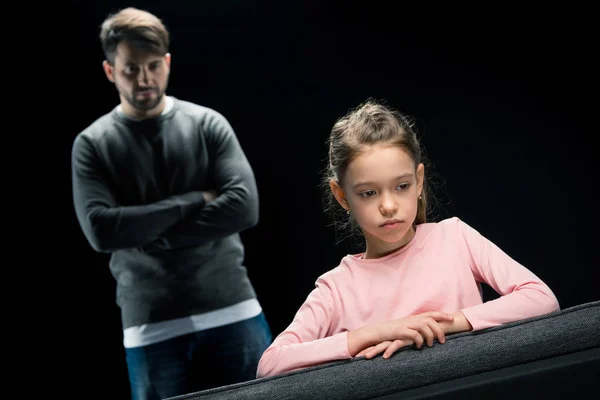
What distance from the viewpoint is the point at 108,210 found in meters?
3.04

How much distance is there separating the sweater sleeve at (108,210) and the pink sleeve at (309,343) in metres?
1.45

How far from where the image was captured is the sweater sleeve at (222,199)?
2.99 meters

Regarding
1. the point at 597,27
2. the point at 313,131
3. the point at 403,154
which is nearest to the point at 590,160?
the point at 597,27

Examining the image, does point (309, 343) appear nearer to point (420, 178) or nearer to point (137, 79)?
point (420, 178)

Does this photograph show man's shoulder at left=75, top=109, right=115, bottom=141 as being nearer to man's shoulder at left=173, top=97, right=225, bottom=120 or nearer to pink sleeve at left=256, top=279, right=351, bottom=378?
man's shoulder at left=173, top=97, right=225, bottom=120

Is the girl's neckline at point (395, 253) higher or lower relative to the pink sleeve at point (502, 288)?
higher

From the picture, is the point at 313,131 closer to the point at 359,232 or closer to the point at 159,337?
the point at 159,337

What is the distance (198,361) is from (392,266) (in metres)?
1.63

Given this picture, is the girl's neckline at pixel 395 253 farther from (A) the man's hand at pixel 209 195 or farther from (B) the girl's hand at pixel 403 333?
(A) the man's hand at pixel 209 195

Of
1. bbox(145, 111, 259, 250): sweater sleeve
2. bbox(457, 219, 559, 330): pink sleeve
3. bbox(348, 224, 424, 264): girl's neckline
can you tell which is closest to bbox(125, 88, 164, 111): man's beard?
bbox(145, 111, 259, 250): sweater sleeve

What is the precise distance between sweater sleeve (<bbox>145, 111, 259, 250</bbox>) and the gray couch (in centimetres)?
178

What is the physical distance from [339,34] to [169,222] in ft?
3.87

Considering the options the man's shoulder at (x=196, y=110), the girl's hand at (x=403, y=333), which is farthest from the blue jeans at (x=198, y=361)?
the girl's hand at (x=403, y=333)

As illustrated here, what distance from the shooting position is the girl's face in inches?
61.2
